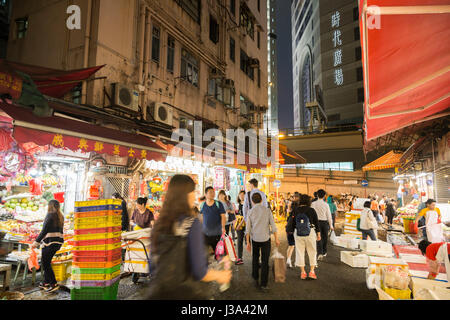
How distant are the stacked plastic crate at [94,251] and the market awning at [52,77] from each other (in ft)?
11.3

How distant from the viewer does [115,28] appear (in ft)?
29.5

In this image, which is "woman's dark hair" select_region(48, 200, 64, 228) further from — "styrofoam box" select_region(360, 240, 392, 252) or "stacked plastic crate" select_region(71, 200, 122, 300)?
"styrofoam box" select_region(360, 240, 392, 252)

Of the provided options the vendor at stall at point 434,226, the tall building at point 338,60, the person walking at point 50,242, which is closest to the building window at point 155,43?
the person walking at point 50,242

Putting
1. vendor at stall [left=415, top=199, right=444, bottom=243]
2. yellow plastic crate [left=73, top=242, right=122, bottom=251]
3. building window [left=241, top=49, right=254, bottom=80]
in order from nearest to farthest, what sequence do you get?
yellow plastic crate [left=73, top=242, right=122, bottom=251]
vendor at stall [left=415, top=199, right=444, bottom=243]
building window [left=241, top=49, right=254, bottom=80]

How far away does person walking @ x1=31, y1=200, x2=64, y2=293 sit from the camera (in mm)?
5926

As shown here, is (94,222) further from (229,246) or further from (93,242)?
(229,246)

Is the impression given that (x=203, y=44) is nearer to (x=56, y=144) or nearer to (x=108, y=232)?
(x=56, y=144)

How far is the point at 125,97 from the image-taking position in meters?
8.62

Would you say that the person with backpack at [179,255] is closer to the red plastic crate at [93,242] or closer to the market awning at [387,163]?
the red plastic crate at [93,242]

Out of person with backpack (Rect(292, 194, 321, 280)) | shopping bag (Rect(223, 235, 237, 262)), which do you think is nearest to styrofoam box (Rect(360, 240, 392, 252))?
person with backpack (Rect(292, 194, 321, 280))

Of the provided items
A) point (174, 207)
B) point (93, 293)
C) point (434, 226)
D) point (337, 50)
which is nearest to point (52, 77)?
point (93, 293)

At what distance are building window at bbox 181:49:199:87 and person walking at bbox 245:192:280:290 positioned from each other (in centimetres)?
799

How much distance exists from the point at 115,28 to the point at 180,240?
9048mm
